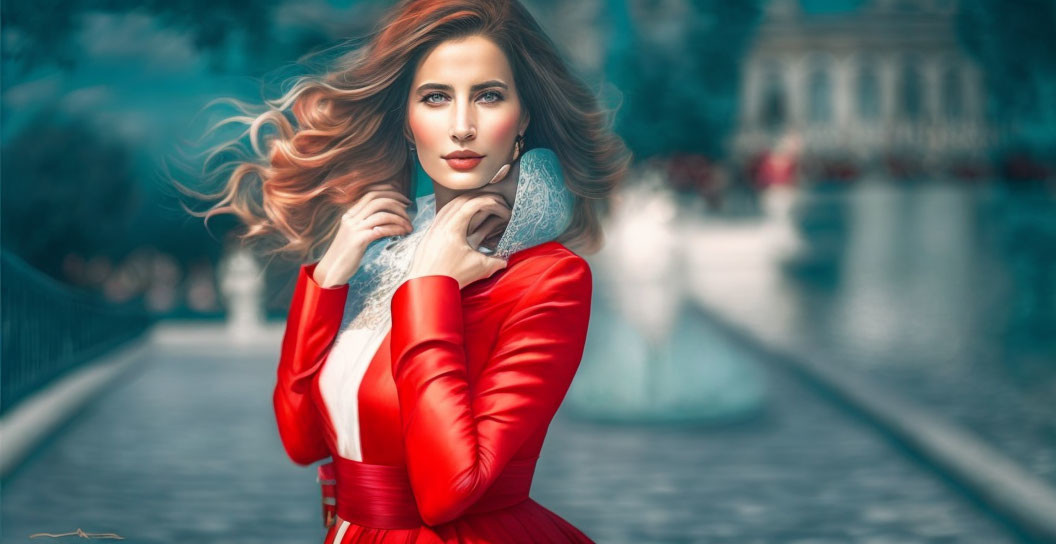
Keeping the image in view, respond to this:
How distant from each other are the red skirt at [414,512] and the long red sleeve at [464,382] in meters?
0.11

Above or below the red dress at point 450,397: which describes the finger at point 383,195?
above

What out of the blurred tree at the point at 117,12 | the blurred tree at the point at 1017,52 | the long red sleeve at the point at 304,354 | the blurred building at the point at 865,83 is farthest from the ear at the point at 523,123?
the blurred building at the point at 865,83

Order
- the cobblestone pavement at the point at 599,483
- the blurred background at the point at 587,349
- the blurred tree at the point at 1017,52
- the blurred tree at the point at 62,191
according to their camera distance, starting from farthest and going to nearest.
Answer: the blurred tree at the point at 1017,52 < the blurred tree at the point at 62,191 < the cobblestone pavement at the point at 599,483 < the blurred background at the point at 587,349

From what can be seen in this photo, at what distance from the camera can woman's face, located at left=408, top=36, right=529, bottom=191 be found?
2230mm

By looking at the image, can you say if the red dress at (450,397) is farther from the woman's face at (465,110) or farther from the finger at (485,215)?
the woman's face at (465,110)

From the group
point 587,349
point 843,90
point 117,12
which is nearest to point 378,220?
point 117,12

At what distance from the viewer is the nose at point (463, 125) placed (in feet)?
7.31

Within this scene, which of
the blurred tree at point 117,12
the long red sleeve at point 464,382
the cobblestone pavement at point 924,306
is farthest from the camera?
the cobblestone pavement at point 924,306

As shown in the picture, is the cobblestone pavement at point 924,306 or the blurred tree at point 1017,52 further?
the blurred tree at point 1017,52

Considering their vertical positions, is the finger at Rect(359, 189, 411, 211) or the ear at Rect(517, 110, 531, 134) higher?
the ear at Rect(517, 110, 531, 134)

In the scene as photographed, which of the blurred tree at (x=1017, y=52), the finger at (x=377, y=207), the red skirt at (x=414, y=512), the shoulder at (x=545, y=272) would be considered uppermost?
the blurred tree at (x=1017, y=52)

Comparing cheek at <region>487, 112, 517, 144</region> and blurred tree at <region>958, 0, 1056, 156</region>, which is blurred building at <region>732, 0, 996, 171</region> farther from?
cheek at <region>487, 112, 517, 144</region>

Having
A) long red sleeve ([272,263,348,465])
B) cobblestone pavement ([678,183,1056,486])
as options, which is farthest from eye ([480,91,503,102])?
cobblestone pavement ([678,183,1056,486])

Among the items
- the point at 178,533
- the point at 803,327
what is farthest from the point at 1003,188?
the point at 178,533
